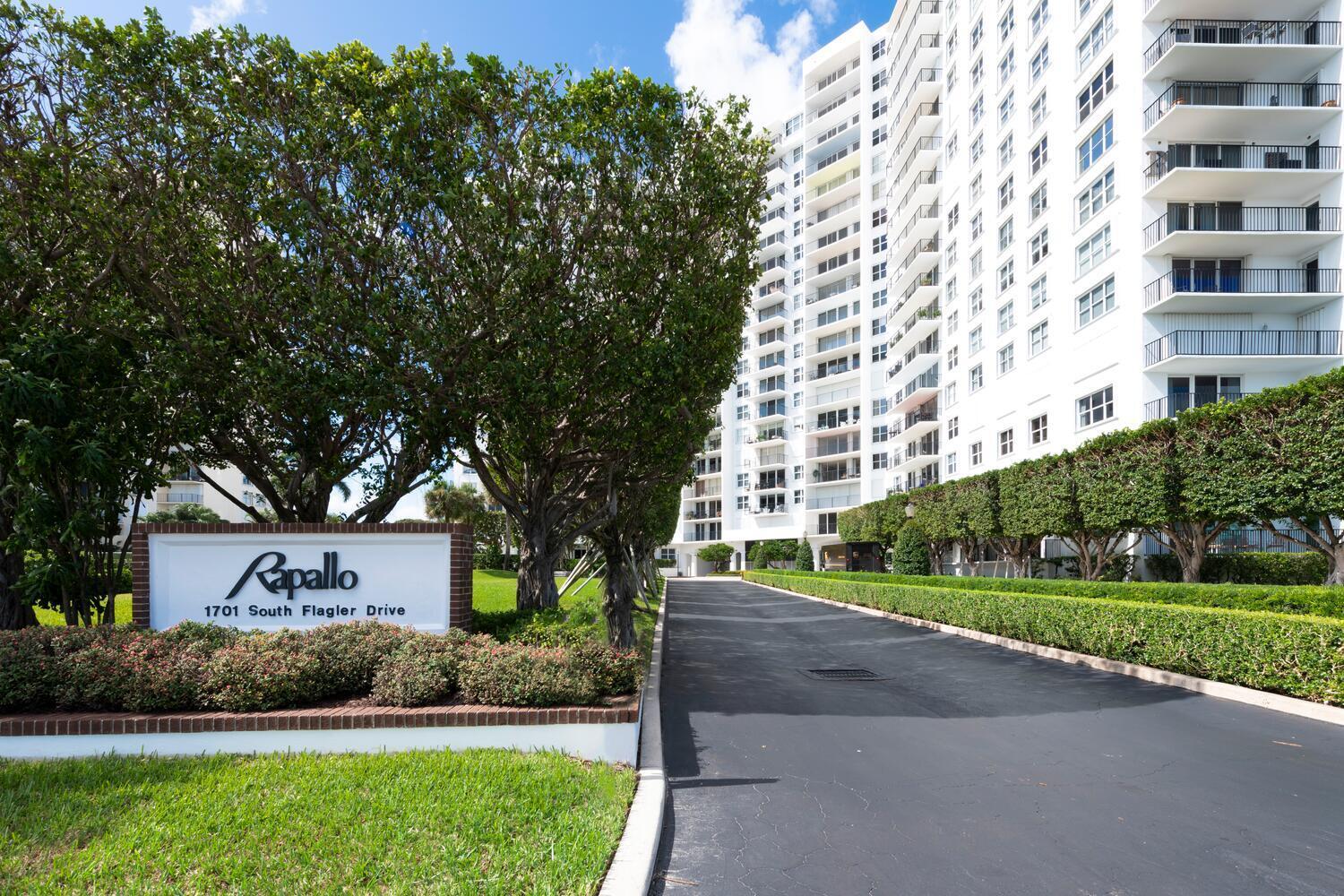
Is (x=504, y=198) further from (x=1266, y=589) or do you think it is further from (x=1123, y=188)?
(x=1123, y=188)

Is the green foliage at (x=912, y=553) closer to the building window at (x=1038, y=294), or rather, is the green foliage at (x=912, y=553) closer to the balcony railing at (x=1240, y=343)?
the building window at (x=1038, y=294)

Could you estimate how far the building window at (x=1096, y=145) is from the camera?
1022 inches

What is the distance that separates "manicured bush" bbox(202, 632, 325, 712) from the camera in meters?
6.74

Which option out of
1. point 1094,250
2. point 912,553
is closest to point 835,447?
point 912,553

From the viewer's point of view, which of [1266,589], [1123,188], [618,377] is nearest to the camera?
[618,377]

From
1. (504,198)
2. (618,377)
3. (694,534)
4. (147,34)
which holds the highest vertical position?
(147,34)

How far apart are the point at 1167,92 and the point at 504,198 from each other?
24887mm

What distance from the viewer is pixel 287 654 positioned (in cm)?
716

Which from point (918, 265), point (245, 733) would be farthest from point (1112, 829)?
point (918, 265)

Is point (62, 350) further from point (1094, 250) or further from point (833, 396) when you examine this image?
point (833, 396)

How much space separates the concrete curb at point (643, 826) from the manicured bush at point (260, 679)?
3.27 meters

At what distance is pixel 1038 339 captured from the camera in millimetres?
30109

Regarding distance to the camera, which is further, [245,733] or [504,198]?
[504,198]

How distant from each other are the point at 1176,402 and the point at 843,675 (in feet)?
57.2
